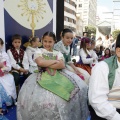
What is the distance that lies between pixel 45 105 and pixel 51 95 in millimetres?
110

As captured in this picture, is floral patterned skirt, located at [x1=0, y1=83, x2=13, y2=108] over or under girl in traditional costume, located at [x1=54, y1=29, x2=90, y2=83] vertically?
under

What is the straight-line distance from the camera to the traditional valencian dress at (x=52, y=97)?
2.00 metres

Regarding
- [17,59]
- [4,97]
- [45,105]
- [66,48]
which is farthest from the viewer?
[17,59]

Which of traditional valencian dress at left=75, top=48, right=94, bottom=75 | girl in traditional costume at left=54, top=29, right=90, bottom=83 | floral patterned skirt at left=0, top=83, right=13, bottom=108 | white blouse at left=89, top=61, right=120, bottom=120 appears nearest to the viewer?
white blouse at left=89, top=61, right=120, bottom=120

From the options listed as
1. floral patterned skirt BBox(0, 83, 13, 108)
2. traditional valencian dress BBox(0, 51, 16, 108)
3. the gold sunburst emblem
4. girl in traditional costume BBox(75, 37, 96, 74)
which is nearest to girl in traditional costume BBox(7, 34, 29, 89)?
traditional valencian dress BBox(0, 51, 16, 108)

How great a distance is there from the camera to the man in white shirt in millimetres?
1529

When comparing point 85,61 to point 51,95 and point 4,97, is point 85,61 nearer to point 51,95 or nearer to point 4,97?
point 4,97

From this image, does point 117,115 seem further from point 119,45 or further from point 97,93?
point 119,45

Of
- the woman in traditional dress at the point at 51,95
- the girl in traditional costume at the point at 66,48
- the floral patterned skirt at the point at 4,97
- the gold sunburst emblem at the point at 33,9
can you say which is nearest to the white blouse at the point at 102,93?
the woman in traditional dress at the point at 51,95

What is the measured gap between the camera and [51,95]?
2010mm

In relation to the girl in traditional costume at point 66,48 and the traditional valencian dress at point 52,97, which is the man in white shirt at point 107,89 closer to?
the traditional valencian dress at point 52,97

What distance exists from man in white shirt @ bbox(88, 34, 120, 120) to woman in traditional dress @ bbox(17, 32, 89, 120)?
0.48m

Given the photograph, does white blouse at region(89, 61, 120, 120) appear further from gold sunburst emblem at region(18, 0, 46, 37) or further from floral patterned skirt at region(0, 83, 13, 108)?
gold sunburst emblem at region(18, 0, 46, 37)

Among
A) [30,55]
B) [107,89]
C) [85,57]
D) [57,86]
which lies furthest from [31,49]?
[107,89]
